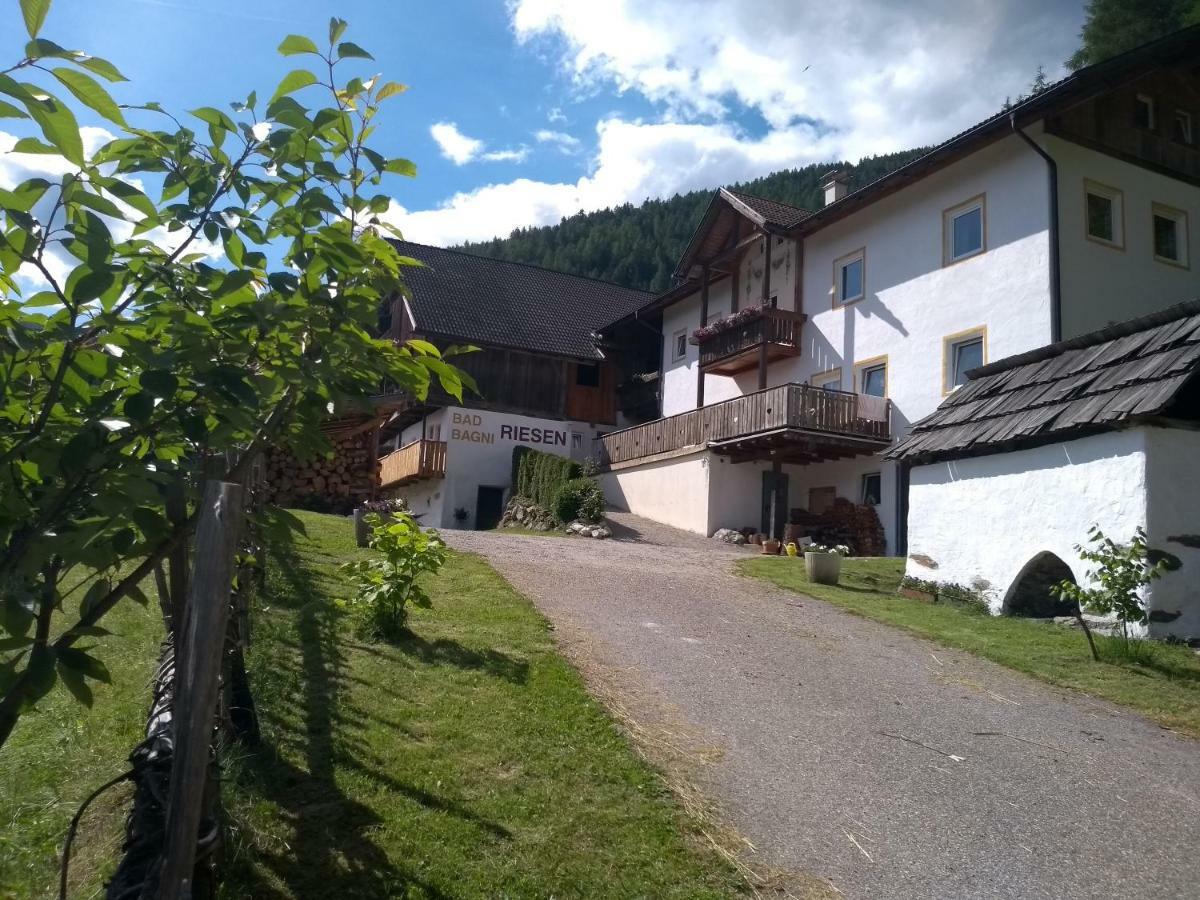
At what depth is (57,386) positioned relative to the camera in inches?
85.5

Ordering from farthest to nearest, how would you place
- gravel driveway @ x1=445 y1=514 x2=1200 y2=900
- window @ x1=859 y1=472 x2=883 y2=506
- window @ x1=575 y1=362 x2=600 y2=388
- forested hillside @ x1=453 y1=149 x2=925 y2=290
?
forested hillside @ x1=453 y1=149 x2=925 y2=290, window @ x1=575 y1=362 x2=600 y2=388, window @ x1=859 y1=472 x2=883 y2=506, gravel driveway @ x1=445 y1=514 x2=1200 y2=900

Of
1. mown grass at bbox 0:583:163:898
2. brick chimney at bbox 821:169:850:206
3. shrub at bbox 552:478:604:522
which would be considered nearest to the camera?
mown grass at bbox 0:583:163:898

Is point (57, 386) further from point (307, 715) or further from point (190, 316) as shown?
point (307, 715)

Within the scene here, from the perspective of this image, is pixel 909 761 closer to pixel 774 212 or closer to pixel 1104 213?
pixel 1104 213

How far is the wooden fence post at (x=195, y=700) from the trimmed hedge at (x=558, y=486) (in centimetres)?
1946

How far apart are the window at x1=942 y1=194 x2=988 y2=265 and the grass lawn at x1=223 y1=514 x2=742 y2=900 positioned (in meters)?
15.8

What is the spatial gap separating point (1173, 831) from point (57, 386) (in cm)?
559

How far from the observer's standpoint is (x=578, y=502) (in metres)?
22.7

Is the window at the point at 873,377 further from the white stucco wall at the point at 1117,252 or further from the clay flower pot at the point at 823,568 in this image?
the clay flower pot at the point at 823,568

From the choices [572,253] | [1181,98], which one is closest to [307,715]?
[1181,98]

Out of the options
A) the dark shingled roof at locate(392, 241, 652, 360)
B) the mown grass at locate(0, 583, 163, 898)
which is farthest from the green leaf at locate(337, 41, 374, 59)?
the dark shingled roof at locate(392, 241, 652, 360)

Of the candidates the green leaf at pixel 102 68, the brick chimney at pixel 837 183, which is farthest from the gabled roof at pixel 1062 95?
the green leaf at pixel 102 68

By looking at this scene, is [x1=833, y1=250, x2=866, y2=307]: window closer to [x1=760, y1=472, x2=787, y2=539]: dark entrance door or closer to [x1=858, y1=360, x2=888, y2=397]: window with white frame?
[x1=858, y1=360, x2=888, y2=397]: window with white frame

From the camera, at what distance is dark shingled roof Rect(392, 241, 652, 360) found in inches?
1241
